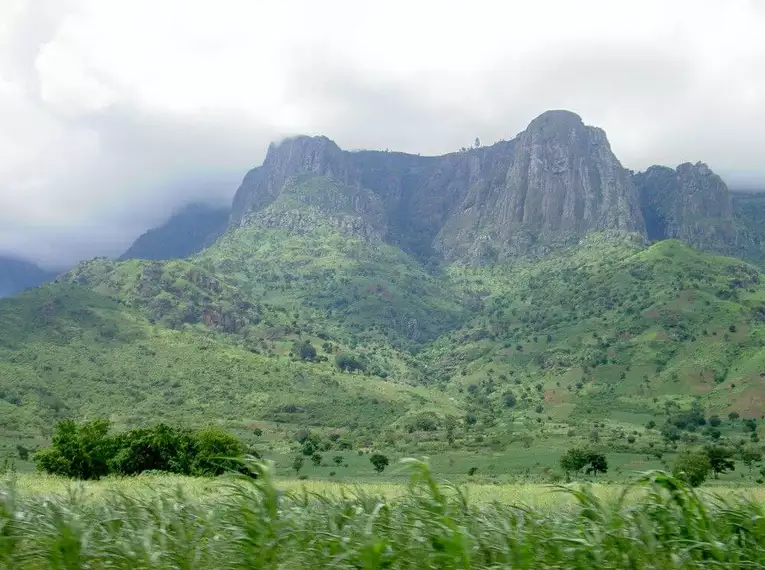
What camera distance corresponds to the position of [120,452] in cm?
4903

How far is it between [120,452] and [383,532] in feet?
154

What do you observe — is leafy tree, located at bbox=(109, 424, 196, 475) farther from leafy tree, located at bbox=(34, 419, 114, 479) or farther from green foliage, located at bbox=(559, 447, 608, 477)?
green foliage, located at bbox=(559, 447, 608, 477)

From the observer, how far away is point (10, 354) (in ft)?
507

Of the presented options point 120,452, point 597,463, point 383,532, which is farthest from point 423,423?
point 383,532

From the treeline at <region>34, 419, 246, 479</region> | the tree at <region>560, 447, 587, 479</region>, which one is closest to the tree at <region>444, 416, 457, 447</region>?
the tree at <region>560, 447, 587, 479</region>

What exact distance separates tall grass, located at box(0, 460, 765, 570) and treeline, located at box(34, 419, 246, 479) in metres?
41.3

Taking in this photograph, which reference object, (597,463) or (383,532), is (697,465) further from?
(383,532)

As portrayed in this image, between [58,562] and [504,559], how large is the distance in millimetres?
4879

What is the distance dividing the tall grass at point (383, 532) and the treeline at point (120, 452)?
41.3 meters

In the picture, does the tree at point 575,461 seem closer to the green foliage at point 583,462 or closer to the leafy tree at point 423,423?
the green foliage at point 583,462

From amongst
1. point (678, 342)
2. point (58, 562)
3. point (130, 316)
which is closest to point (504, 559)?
point (58, 562)

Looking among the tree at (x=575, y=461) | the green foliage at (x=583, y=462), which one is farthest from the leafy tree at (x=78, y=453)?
the green foliage at (x=583, y=462)

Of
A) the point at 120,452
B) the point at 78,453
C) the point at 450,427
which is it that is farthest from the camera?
the point at 450,427

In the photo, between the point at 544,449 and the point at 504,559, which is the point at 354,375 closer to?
the point at 544,449
